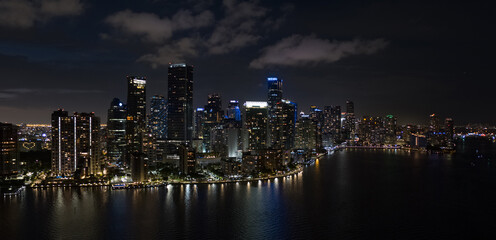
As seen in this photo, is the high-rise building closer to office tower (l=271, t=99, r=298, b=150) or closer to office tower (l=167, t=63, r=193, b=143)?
office tower (l=271, t=99, r=298, b=150)

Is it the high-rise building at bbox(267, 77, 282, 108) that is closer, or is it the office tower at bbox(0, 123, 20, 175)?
the office tower at bbox(0, 123, 20, 175)

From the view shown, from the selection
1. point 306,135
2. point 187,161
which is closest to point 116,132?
point 187,161

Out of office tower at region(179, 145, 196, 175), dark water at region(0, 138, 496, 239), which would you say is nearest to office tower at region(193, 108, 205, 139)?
office tower at region(179, 145, 196, 175)

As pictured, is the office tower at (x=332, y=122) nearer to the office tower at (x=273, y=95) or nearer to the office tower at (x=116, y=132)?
the office tower at (x=273, y=95)

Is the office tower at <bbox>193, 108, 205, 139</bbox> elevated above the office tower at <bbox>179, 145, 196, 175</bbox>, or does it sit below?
above

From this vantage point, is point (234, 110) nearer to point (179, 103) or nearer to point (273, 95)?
point (273, 95)

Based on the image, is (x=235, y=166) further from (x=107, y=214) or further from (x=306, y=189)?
(x=107, y=214)

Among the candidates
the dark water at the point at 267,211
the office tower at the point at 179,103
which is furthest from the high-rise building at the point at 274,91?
the dark water at the point at 267,211
